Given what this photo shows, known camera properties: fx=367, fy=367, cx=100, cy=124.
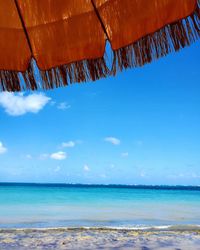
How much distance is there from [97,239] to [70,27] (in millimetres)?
7013

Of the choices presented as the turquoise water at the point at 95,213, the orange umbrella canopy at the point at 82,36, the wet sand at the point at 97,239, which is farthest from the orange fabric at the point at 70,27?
the turquoise water at the point at 95,213

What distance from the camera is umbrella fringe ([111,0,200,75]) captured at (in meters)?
1.34

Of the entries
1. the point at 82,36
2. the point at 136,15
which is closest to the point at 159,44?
the point at 136,15

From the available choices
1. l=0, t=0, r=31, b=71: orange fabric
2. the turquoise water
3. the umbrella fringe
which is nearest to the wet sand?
the turquoise water

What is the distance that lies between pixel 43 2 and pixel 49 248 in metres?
6.13

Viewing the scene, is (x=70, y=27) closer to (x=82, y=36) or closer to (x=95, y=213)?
(x=82, y=36)

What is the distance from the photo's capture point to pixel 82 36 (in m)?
1.62

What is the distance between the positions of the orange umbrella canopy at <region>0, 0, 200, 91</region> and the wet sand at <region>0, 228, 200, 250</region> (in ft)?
19.4

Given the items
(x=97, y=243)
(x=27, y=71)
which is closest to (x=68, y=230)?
(x=97, y=243)

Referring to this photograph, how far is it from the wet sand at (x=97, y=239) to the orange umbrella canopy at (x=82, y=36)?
Result: 5.91 m

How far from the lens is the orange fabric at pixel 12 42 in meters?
1.66

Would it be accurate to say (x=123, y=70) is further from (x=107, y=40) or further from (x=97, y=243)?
(x=97, y=243)

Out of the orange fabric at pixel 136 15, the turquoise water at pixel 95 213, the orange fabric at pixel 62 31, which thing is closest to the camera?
the orange fabric at pixel 136 15

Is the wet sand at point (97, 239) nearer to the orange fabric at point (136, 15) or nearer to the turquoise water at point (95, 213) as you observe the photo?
the turquoise water at point (95, 213)
